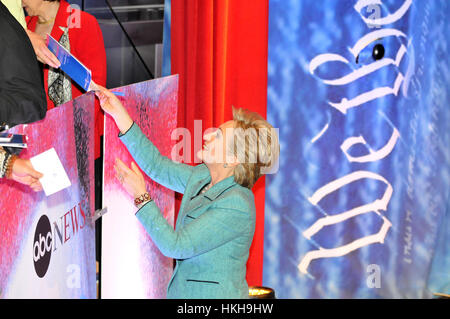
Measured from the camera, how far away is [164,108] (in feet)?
7.47

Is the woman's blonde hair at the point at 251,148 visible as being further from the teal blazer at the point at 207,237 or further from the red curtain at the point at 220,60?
the red curtain at the point at 220,60

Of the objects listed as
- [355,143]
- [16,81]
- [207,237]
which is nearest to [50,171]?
[16,81]

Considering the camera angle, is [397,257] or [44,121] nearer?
[44,121]

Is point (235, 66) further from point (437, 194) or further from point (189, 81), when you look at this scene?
point (437, 194)

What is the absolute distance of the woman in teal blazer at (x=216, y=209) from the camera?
5.38 ft

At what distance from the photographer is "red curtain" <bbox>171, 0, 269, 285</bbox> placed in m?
2.74

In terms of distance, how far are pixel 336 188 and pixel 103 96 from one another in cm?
177

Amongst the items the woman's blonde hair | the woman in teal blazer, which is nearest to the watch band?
the woman in teal blazer

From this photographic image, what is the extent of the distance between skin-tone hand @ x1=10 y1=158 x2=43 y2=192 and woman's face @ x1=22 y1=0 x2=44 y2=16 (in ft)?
3.20

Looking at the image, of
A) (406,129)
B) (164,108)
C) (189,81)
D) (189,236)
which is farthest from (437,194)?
(189,236)

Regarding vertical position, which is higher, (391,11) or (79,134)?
(391,11)

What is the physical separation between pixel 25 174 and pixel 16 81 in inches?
8.7

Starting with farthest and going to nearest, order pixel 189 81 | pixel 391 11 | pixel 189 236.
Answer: pixel 391 11
pixel 189 81
pixel 189 236

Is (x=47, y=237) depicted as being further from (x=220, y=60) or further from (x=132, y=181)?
(x=220, y=60)
